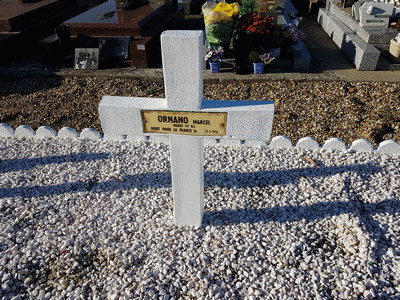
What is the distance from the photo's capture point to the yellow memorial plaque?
9.00ft

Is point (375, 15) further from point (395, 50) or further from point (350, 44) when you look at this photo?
point (395, 50)

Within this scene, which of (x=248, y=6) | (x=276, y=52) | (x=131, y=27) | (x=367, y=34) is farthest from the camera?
(x=248, y=6)

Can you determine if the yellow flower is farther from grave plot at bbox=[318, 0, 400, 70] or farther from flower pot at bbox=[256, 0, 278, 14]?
grave plot at bbox=[318, 0, 400, 70]

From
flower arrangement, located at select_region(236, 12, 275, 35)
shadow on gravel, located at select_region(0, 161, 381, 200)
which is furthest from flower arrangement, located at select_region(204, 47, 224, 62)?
shadow on gravel, located at select_region(0, 161, 381, 200)

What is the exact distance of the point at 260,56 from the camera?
6.87 m

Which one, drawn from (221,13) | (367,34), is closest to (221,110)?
(221,13)

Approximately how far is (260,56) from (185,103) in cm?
472

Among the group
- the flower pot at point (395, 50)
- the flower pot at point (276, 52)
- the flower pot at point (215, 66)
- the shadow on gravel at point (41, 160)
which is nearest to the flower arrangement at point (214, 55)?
the flower pot at point (215, 66)

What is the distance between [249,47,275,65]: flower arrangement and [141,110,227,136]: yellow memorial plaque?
179 inches

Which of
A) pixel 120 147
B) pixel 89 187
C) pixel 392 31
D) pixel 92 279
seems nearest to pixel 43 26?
pixel 120 147

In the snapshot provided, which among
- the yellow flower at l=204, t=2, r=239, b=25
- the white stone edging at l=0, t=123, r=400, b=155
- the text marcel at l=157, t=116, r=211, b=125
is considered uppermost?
the text marcel at l=157, t=116, r=211, b=125

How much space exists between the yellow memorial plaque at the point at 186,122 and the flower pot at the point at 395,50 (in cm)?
649

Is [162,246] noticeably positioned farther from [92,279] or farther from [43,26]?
[43,26]

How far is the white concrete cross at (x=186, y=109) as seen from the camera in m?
2.46
